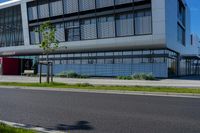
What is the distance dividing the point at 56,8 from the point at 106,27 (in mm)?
9137

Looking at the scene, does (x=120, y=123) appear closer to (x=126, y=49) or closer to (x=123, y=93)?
(x=123, y=93)

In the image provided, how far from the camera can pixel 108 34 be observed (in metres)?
36.3

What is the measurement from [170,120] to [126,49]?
27590 mm

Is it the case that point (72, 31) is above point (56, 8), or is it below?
below

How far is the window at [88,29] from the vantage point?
37656 millimetres

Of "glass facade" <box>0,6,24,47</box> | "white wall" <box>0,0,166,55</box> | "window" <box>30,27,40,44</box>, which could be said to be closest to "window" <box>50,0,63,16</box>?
"window" <box>30,27,40,44</box>

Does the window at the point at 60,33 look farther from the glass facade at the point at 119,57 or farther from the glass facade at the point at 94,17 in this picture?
the glass facade at the point at 119,57

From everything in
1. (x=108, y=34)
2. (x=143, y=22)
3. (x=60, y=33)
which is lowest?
(x=108, y=34)

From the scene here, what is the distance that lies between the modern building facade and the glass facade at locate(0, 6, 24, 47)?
0.19m

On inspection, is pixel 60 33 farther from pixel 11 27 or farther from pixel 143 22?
pixel 143 22

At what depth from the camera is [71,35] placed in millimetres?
40312

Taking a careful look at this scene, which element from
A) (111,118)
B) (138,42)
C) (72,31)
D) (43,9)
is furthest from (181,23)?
(111,118)

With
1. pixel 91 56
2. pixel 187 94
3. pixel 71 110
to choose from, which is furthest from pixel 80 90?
pixel 91 56

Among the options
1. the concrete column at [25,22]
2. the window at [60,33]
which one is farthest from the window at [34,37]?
the window at [60,33]
